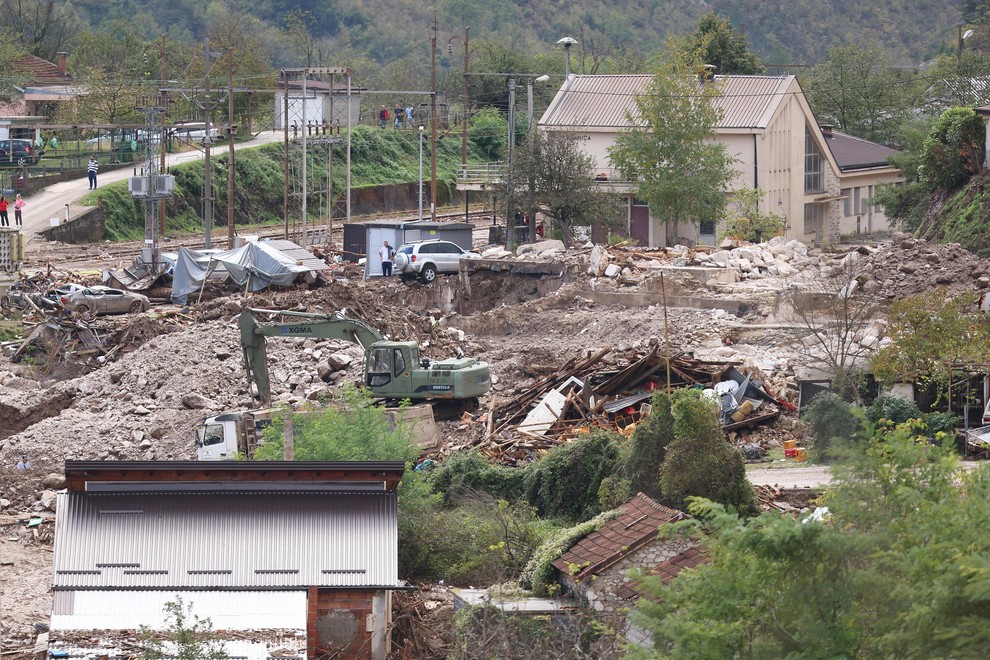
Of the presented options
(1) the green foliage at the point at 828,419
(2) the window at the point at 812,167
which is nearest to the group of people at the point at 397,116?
(2) the window at the point at 812,167

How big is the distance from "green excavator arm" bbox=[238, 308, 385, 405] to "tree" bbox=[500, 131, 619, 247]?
22484mm

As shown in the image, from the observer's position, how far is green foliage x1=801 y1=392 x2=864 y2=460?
24891 mm

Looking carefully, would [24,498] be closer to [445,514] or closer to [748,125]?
[445,514]

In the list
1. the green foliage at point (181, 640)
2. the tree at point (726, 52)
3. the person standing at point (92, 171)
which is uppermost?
the tree at point (726, 52)

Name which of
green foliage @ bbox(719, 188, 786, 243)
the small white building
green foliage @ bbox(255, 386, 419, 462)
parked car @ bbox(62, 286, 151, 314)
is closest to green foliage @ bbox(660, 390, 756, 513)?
green foliage @ bbox(255, 386, 419, 462)

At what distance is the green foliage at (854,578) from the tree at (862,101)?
222 ft

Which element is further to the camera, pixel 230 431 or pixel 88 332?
pixel 88 332

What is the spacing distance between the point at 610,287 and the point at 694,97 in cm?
1375

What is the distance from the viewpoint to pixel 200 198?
227 feet

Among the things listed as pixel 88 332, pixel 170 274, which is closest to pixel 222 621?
pixel 88 332

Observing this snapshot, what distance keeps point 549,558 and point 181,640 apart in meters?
5.11

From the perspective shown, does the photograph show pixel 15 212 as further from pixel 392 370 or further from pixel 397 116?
pixel 397 116

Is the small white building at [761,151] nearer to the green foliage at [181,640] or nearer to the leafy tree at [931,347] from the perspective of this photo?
the leafy tree at [931,347]

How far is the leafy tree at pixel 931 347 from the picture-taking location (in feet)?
83.5
